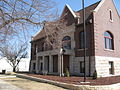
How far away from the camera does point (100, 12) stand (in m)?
21.4

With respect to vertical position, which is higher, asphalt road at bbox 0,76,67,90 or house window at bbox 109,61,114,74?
house window at bbox 109,61,114,74

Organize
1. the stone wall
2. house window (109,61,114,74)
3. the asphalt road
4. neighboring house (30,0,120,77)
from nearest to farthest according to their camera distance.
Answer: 1. the asphalt road
2. the stone wall
3. neighboring house (30,0,120,77)
4. house window (109,61,114,74)

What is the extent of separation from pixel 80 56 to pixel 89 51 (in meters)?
1.72

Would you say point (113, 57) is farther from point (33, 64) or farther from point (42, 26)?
point (33, 64)

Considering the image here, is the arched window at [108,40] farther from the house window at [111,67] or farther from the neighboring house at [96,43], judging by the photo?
the house window at [111,67]

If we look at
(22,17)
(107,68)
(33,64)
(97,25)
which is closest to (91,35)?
(97,25)

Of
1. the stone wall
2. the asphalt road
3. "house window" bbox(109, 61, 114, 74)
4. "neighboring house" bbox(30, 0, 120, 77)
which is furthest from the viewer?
"house window" bbox(109, 61, 114, 74)

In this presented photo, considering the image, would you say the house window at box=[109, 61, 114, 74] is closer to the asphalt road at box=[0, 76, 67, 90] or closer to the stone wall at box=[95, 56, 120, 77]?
the stone wall at box=[95, 56, 120, 77]

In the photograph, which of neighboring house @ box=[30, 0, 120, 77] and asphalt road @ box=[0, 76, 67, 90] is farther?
neighboring house @ box=[30, 0, 120, 77]

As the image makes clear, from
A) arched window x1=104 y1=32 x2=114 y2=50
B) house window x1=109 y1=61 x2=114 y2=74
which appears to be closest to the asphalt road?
house window x1=109 y1=61 x2=114 y2=74

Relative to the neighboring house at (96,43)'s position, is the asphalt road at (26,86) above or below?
below

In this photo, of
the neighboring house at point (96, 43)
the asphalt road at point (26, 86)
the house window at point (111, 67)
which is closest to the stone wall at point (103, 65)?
the neighboring house at point (96, 43)

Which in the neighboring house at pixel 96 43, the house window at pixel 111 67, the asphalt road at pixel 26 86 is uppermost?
the neighboring house at pixel 96 43

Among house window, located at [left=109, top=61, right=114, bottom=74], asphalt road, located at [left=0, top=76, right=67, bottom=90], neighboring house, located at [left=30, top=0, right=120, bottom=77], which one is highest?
neighboring house, located at [left=30, top=0, right=120, bottom=77]
